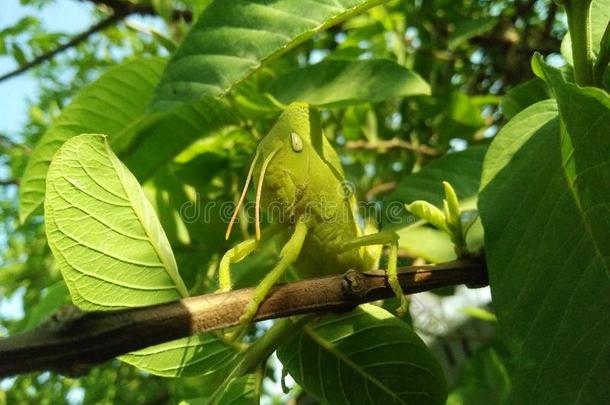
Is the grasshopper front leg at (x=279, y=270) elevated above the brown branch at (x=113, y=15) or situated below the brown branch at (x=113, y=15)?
below

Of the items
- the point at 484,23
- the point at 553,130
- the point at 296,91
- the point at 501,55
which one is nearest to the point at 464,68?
the point at 501,55

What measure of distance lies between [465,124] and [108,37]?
133 centimetres

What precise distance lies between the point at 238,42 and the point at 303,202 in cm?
23

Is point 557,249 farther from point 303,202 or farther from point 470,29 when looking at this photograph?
point 470,29

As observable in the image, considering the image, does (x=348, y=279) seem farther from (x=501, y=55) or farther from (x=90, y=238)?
(x=501, y=55)

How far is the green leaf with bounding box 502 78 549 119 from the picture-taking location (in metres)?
1.16

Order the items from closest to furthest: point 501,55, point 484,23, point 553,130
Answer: point 553,130, point 484,23, point 501,55

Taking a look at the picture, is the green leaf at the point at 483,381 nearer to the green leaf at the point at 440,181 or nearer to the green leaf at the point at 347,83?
the green leaf at the point at 440,181

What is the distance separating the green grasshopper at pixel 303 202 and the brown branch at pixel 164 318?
0.26 feet

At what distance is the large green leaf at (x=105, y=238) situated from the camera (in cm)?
75

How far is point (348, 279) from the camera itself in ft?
2.48

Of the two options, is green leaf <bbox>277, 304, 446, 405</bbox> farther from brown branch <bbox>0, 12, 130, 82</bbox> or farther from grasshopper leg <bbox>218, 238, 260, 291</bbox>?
brown branch <bbox>0, 12, 130, 82</bbox>

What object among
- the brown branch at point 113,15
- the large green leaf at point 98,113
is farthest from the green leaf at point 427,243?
the brown branch at point 113,15

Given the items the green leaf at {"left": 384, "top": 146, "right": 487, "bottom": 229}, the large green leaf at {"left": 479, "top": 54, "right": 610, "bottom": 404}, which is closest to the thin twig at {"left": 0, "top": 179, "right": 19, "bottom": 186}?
the green leaf at {"left": 384, "top": 146, "right": 487, "bottom": 229}
